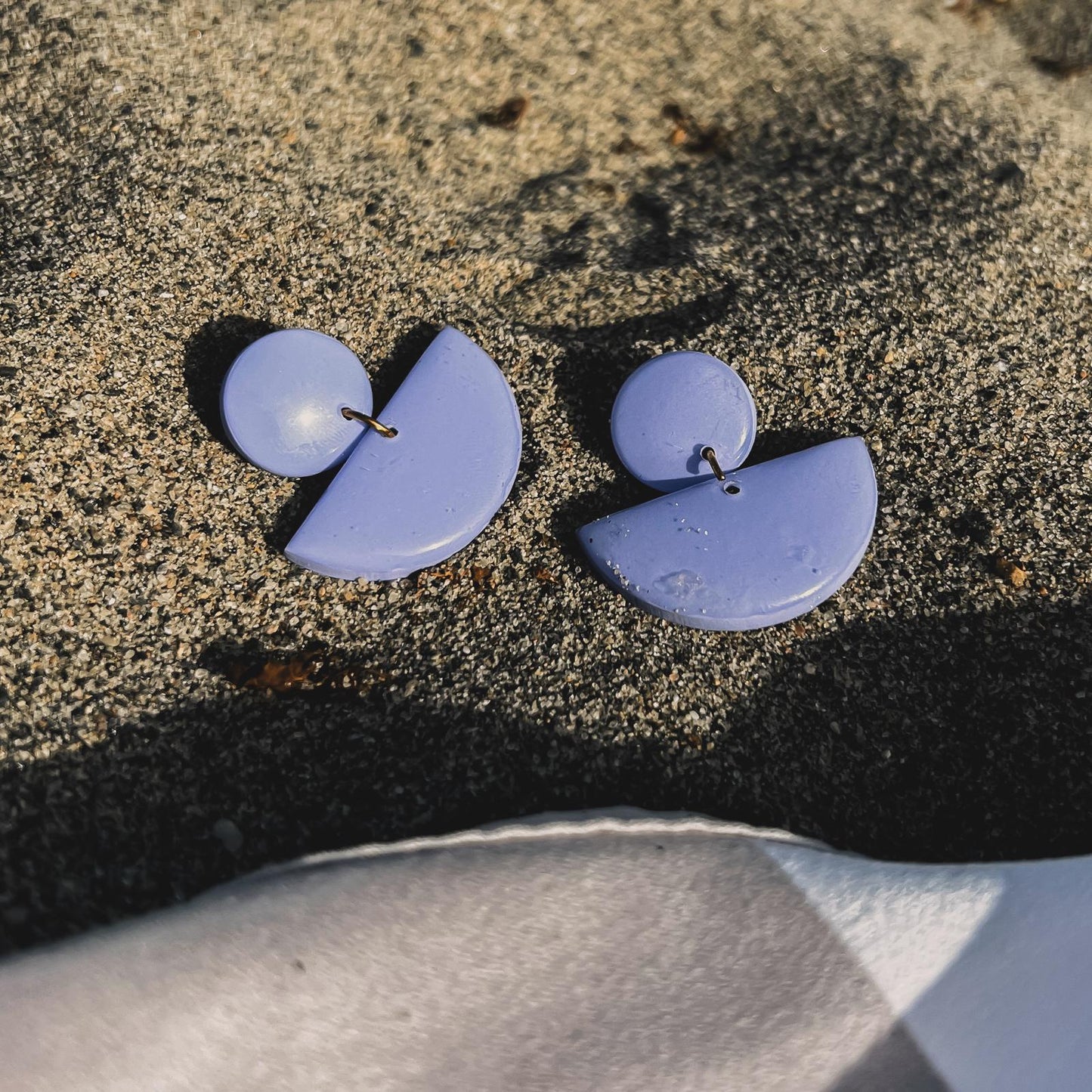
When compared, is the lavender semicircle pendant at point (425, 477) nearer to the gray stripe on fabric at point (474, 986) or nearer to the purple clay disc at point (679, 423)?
the purple clay disc at point (679, 423)

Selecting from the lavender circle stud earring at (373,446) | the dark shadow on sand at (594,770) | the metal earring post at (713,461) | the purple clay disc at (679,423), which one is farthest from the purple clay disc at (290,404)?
the metal earring post at (713,461)

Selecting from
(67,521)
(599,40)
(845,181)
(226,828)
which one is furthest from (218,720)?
(599,40)

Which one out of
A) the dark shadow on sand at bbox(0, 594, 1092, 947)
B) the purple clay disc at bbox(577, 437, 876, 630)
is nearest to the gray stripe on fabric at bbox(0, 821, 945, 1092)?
the dark shadow on sand at bbox(0, 594, 1092, 947)

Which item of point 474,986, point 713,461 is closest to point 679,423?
point 713,461

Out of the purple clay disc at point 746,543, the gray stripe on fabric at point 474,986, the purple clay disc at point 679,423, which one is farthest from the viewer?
the purple clay disc at point 679,423

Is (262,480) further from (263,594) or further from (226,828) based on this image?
(226,828)

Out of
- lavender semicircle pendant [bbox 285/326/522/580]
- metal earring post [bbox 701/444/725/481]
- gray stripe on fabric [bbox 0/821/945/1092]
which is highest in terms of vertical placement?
metal earring post [bbox 701/444/725/481]

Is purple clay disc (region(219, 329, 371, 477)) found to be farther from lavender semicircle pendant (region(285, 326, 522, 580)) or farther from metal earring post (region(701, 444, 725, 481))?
metal earring post (region(701, 444, 725, 481))
